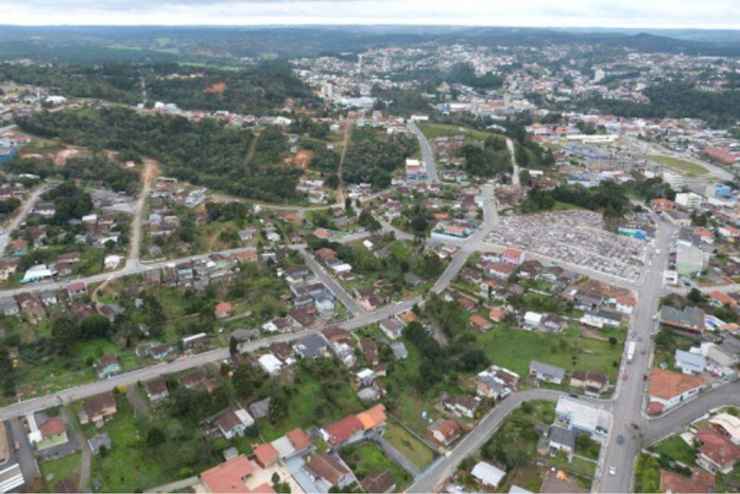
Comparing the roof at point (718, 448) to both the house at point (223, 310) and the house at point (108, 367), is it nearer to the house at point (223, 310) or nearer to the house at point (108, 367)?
the house at point (223, 310)

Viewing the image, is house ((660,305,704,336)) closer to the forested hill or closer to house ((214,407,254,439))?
house ((214,407,254,439))

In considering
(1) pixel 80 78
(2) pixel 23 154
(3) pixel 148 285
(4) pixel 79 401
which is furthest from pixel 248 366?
(1) pixel 80 78

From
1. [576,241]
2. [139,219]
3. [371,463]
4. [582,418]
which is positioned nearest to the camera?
[371,463]

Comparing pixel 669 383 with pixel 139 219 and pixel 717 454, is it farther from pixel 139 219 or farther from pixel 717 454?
pixel 139 219

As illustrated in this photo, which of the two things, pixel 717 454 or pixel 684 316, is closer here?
pixel 717 454

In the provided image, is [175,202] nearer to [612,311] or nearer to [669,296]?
[612,311]

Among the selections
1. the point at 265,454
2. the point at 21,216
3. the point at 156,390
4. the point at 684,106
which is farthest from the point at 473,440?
the point at 684,106

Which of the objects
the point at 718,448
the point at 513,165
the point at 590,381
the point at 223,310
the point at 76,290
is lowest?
the point at 513,165
